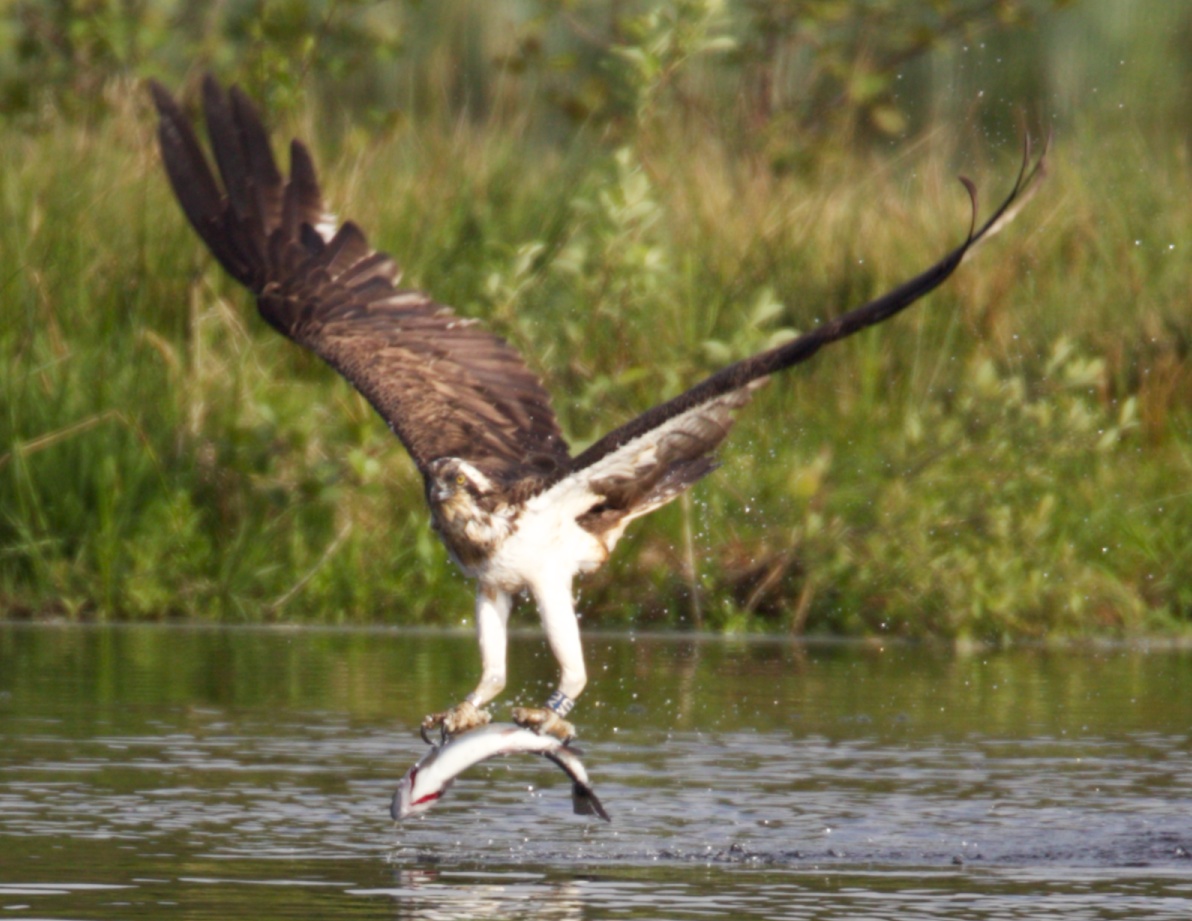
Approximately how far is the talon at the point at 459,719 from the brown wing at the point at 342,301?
1.17 m

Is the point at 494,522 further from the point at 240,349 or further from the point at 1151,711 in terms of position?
the point at 240,349

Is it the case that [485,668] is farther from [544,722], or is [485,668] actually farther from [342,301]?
[342,301]

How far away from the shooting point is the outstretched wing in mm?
6508

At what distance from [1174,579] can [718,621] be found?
196 cm

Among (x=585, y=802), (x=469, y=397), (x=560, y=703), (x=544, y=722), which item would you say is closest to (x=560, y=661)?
(x=560, y=703)

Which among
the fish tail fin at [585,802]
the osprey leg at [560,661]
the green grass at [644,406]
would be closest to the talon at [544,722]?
the osprey leg at [560,661]

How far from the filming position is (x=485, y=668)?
8000 mm

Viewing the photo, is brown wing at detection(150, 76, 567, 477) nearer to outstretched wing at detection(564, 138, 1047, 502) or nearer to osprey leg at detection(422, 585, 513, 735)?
osprey leg at detection(422, 585, 513, 735)

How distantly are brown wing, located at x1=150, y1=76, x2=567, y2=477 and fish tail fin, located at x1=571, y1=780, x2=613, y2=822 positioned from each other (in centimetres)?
168

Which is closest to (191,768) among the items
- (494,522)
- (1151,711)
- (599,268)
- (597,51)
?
(494,522)

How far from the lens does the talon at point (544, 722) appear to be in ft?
25.1

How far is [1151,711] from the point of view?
9383 millimetres

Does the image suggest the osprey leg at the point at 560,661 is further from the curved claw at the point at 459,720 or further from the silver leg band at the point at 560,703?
the curved claw at the point at 459,720

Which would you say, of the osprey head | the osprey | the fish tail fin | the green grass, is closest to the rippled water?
the fish tail fin
